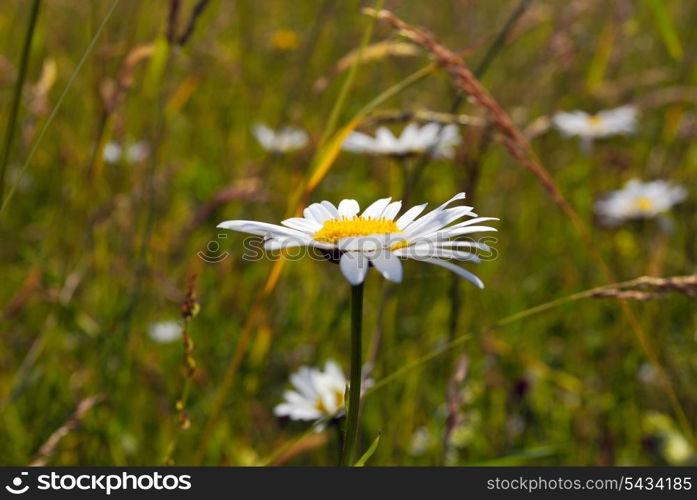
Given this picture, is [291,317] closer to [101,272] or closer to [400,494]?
[101,272]

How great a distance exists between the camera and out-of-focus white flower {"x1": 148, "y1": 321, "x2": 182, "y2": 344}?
1805mm

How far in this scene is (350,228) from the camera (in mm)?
795

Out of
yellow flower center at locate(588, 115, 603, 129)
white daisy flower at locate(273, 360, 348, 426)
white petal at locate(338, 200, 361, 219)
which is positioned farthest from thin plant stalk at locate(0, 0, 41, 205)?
yellow flower center at locate(588, 115, 603, 129)

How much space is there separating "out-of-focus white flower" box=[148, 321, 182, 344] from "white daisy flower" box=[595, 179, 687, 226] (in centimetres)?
112

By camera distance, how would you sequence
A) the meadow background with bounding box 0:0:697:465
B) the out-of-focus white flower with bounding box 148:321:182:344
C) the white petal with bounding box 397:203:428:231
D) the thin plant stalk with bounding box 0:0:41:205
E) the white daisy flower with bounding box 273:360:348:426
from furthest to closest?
the out-of-focus white flower with bounding box 148:321:182:344 < the meadow background with bounding box 0:0:697:465 < the white daisy flower with bounding box 273:360:348:426 < the white petal with bounding box 397:203:428:231 < the thin plant stalk with bounding box 0:0:41:205

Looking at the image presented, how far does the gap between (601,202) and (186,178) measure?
1.27m

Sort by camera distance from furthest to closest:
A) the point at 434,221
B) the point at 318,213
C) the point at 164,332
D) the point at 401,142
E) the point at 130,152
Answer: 1. the point at 130,152
2. the point at 164,332
3. the point at 401,142
4. the point at 318,213
5. the point at 434,221

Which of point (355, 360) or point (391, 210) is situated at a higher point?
point (391, 210)

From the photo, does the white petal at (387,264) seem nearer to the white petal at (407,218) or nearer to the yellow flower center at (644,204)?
the white petal at (407,218)

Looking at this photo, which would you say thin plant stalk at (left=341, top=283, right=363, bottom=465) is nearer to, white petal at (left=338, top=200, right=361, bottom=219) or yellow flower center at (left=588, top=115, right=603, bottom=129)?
white petal at (left=338, top=200, right=361, bottom=219)

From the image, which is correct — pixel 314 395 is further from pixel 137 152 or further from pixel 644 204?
pixel 137 152

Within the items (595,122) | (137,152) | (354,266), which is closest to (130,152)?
(137,152)

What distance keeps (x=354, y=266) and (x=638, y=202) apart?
1491 mm

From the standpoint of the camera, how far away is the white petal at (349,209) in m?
0.89
